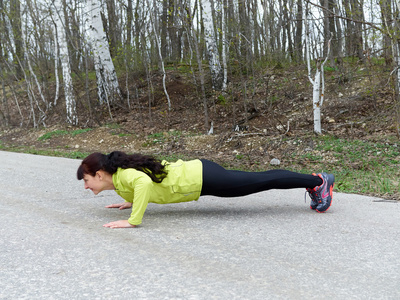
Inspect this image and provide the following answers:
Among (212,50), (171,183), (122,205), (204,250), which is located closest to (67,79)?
(212,50)

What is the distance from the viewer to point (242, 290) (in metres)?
2.48

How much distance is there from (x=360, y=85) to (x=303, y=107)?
232cm

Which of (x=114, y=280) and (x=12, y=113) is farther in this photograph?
(x=12, y=113)

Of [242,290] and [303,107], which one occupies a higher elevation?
[303,107]

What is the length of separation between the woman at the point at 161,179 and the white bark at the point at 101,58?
12538 mm

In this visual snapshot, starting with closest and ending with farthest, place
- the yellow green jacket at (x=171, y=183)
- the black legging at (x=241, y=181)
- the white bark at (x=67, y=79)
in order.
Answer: the yellow green jacket at (x=171, y=183) < the black legging at (x=241, y=181) < the white bark at (x=67, y=79)

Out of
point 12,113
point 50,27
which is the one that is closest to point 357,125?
point 50,27

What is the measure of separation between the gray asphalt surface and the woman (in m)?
0.31

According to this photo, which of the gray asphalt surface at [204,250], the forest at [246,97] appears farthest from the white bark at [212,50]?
the gray asphalt surface at [204,250]

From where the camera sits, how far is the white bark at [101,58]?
53.0ft

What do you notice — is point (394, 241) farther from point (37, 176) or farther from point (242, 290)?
point (37, 176)

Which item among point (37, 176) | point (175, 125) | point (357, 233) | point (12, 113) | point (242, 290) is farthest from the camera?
point (12, 113)

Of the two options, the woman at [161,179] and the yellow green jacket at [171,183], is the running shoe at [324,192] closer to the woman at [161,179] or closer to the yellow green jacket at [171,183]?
the woman at [161,179]

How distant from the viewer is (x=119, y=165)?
3936 mm
